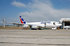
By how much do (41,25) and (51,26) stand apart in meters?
4.80

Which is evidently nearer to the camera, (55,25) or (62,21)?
(55,25)

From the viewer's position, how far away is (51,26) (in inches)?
1767

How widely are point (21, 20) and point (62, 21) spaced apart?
24.0 m

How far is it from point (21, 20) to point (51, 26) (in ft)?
61.3

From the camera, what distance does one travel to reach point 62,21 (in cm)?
5500

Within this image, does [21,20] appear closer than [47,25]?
No

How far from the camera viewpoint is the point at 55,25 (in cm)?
4553

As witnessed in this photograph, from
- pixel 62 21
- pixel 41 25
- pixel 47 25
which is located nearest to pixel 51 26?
pixel 47 25

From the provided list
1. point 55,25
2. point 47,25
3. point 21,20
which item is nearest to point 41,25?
point 47,25

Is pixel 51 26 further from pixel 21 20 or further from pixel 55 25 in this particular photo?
pixel 21 20

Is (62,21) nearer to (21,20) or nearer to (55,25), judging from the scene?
(55,25)

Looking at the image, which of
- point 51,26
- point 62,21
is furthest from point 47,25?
point 62,21

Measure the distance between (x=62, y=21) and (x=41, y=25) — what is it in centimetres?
1638

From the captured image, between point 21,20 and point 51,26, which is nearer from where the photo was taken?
point 51,26
